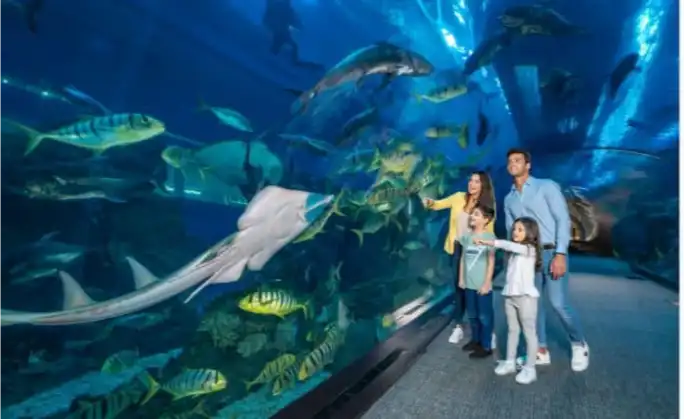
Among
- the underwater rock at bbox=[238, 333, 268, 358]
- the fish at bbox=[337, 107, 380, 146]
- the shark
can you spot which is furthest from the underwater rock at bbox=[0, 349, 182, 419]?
the fish at bbox=[337, 107, 380, 146]

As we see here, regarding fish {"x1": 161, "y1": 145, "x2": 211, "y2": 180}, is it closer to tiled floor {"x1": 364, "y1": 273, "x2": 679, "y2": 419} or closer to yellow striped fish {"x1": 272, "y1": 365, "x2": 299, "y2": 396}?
yellow striped fish {"x1": 272, "y1": 365, "x2": 299, "y2": 396}

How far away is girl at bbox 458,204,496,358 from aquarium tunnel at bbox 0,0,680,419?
0.05 ft

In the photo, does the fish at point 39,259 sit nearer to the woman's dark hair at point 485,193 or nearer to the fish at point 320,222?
the fish at point 320,222

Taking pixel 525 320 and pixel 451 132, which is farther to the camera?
pixel 451 132

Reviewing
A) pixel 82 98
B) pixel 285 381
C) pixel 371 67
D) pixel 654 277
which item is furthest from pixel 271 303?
pixel 654 277

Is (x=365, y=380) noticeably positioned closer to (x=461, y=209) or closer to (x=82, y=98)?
(x=461, y=209)

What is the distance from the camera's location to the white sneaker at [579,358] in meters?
3.21

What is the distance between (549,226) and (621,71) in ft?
6.65

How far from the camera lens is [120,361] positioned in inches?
65.1

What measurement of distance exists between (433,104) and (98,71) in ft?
9.15

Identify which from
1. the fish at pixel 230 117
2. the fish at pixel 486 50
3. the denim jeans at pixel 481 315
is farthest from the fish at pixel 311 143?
the fish at pixel 486 50

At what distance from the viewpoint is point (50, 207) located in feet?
4.71

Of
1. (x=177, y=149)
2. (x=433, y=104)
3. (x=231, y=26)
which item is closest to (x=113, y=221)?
(x=177, y=149)

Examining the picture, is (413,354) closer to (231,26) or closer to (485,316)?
(485,316)
